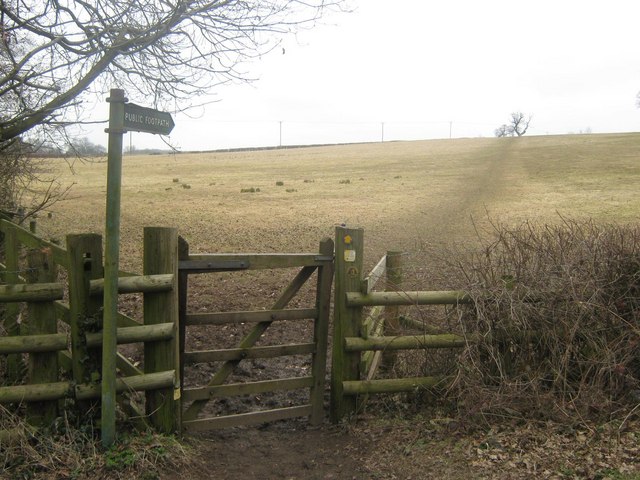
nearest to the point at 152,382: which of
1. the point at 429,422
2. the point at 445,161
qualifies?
the point at 429,422

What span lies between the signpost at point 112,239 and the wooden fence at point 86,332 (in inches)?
8.5

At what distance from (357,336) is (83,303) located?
2454 mm

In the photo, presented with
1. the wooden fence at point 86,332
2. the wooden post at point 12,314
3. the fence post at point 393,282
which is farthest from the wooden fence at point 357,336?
the wooden post at point 12,314

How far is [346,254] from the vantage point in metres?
5.54

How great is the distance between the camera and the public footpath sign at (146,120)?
434cm

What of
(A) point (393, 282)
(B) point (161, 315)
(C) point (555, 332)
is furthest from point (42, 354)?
(C) point (555, 332)

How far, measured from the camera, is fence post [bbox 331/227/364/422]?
5531mm

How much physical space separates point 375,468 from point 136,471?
1843mm

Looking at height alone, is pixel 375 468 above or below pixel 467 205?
below

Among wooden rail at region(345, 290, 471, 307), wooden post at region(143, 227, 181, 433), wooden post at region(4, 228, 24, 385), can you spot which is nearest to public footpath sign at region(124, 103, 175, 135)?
wooden post at region(143, 227, 181, 433)

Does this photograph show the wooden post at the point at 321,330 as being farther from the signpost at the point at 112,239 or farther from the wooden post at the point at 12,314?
the wooden post at the point at 12,314

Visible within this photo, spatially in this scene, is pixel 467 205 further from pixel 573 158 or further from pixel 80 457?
pixel 573 158

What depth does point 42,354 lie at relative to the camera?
463cm

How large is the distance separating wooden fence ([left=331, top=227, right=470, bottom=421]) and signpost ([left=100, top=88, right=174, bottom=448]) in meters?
A: 2.07
